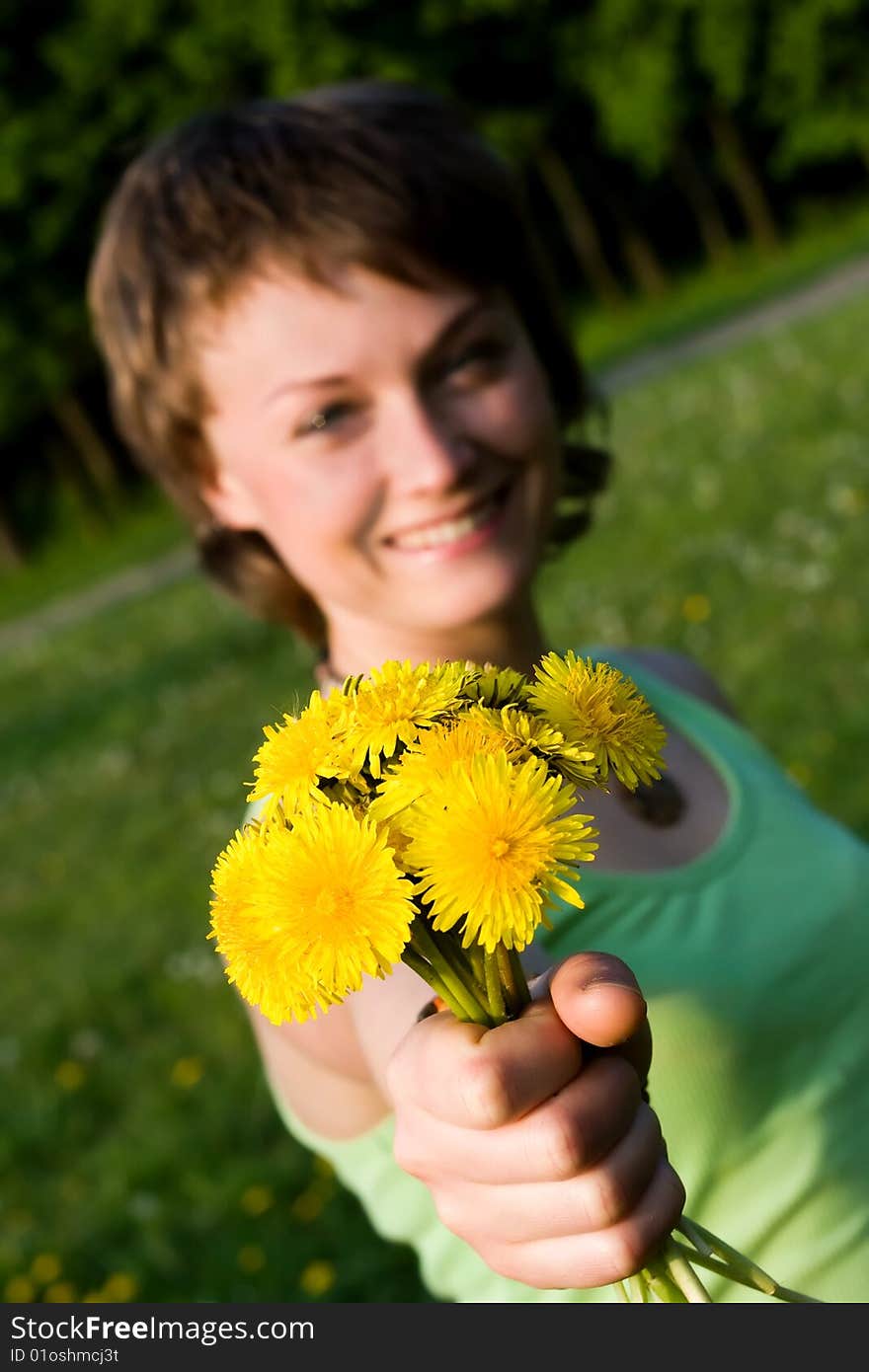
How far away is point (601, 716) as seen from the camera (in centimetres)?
87

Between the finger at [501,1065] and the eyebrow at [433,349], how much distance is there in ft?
3.57

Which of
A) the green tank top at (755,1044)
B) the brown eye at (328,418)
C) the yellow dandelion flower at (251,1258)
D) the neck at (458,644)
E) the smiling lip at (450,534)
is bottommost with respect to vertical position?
the yellow dandelion flower at (251,1258)

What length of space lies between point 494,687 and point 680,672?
1697 mm

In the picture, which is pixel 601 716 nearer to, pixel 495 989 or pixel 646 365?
pixel 495 989

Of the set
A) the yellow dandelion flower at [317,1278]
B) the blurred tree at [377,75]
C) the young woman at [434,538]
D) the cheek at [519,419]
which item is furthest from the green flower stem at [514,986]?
the blurred tree at [377,75]

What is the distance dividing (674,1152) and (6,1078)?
429 cm

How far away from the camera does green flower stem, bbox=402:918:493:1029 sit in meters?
0.85

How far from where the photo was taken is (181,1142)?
4.45 metres

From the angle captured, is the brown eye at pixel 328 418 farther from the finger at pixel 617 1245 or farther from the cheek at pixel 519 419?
the finger at pixel 617 1245

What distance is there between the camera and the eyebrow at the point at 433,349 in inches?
69.9

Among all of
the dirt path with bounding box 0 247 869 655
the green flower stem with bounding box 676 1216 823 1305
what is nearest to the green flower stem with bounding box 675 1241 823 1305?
the green flower stem with bounding box 676 1216 823 1305

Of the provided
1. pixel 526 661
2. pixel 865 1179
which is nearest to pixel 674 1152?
pixel 865 1179

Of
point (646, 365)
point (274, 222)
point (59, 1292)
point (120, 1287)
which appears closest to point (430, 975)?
point (274, 222)

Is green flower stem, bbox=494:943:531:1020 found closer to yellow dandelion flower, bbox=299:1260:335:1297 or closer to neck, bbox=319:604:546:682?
neck, bbox=319:604:546:682
